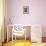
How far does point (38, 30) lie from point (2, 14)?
2.16ft

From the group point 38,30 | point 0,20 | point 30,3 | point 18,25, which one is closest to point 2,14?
point 0,20

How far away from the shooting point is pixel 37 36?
212cm

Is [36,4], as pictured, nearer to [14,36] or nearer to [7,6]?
[7,6]

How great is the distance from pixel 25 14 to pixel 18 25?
8.8 inches

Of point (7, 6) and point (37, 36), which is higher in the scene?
point (7, 6)

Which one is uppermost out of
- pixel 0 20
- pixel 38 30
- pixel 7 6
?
pixel 7 6

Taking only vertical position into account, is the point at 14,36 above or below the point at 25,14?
below

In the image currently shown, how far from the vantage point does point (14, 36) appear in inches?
85.5

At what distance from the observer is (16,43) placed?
2.08 metres

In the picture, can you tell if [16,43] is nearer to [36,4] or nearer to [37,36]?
[37,36]

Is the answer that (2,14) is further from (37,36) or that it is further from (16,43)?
(37,36)

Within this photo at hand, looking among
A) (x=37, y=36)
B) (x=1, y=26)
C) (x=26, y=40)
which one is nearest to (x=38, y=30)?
(x=37, y=36)

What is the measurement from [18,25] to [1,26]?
0.93 ft

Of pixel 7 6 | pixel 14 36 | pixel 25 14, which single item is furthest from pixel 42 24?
pixel 7 6
